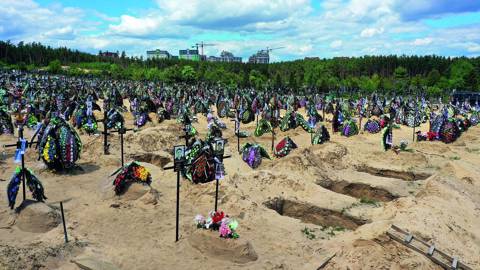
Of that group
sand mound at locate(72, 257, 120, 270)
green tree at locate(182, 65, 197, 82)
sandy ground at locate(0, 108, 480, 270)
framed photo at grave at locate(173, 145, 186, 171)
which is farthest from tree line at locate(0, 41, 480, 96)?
sand mound at locate(72, 257, 120, 270)

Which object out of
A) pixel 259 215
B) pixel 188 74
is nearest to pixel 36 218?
pixel 259 215

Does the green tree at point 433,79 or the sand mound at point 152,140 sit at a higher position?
the green tree at point 433,79

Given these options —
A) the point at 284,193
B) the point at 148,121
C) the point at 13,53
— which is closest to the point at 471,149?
the point at 284,193

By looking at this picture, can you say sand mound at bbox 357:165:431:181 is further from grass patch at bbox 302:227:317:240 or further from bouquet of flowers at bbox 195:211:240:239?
bouquet of flowers at bbox 195:211:240:239

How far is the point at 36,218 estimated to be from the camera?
1194 cm

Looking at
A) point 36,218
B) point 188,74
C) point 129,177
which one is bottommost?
point 36,218

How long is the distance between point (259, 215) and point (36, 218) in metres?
6.31

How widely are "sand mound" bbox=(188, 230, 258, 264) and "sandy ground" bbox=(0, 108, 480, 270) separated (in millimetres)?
24

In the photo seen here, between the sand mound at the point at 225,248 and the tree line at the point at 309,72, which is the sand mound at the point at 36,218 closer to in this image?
the sand mound at the point at 225,248

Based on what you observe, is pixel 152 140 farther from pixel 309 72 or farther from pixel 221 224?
pixel 309 72

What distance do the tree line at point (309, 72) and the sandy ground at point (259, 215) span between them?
58.3 metres

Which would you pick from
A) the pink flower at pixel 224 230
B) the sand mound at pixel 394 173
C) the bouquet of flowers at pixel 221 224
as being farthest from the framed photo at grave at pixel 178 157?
the sand mound at pixel 394 173

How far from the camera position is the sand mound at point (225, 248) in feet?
34.9

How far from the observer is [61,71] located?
9869 cm
